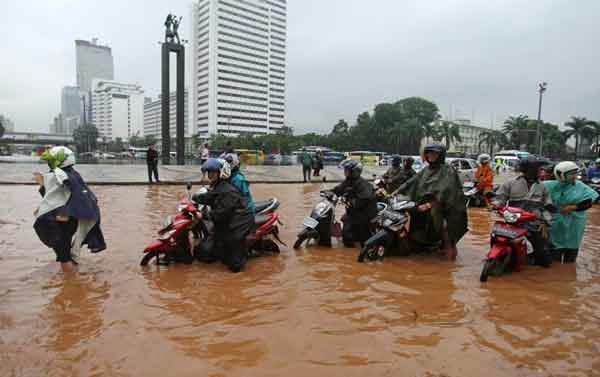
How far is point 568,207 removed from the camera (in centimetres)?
512

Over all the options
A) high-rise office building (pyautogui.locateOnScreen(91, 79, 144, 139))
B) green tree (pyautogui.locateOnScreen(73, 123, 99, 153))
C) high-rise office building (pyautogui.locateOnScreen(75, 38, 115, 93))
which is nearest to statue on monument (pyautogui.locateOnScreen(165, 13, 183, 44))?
green tree (pyautogui.locateOnScreen(73, 123, 99, 153))

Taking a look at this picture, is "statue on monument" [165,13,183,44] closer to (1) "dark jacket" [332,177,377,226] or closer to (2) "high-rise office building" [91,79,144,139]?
(1) "dark jacket" [332,177,377,226]

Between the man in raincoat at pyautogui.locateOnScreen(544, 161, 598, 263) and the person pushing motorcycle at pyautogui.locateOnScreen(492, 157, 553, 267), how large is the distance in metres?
0.24

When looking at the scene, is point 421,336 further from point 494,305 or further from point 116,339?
point 116,339

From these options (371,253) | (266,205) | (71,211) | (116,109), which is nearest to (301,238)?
(266,205)

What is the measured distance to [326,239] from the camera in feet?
20.6

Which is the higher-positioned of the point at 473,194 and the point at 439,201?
the point at 439,201

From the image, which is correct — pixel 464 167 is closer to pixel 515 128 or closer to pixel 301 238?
pixel 301 238

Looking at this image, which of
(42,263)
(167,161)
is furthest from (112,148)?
(42,263)

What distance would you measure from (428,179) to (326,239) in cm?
178

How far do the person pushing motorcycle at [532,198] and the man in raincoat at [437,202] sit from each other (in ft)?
1.62

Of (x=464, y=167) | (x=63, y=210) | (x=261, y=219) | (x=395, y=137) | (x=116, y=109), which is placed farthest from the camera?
(x=116, y=109)

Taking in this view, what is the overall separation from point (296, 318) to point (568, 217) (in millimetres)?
4015

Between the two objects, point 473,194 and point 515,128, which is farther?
point 515,128
